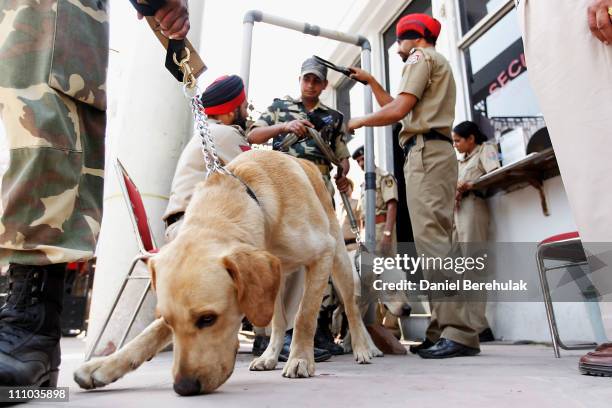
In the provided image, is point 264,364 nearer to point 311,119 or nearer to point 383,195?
point 311,119

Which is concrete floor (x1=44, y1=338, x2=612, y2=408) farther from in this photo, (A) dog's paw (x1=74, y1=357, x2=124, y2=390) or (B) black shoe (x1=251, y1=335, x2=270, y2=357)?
(B) black shoe (x1=251, y1=335, x2=270, y2=357)

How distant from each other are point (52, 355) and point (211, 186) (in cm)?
84

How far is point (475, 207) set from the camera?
4.64m

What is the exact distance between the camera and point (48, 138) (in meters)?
1.41

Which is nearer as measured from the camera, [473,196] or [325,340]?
[325,340]

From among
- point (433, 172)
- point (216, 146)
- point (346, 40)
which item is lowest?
point (433, 172)

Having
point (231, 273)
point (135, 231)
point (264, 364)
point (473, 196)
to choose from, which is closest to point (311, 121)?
point (135, 231)

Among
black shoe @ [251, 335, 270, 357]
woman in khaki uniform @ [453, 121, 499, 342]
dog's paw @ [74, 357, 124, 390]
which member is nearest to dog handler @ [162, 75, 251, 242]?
black shoe @ [251, 335, 270, 357]

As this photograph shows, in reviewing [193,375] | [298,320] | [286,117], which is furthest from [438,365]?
[286,117]

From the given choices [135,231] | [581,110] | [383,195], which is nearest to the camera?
[581,110]

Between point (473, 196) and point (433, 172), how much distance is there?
76.7 inches

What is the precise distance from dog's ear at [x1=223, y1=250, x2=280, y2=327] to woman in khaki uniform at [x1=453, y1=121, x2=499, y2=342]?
341cm

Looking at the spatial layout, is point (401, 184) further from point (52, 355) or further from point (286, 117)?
point (52, 355)

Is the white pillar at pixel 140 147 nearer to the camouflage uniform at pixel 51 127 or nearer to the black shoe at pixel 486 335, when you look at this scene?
the camouflage uniform at pixel 51 127
